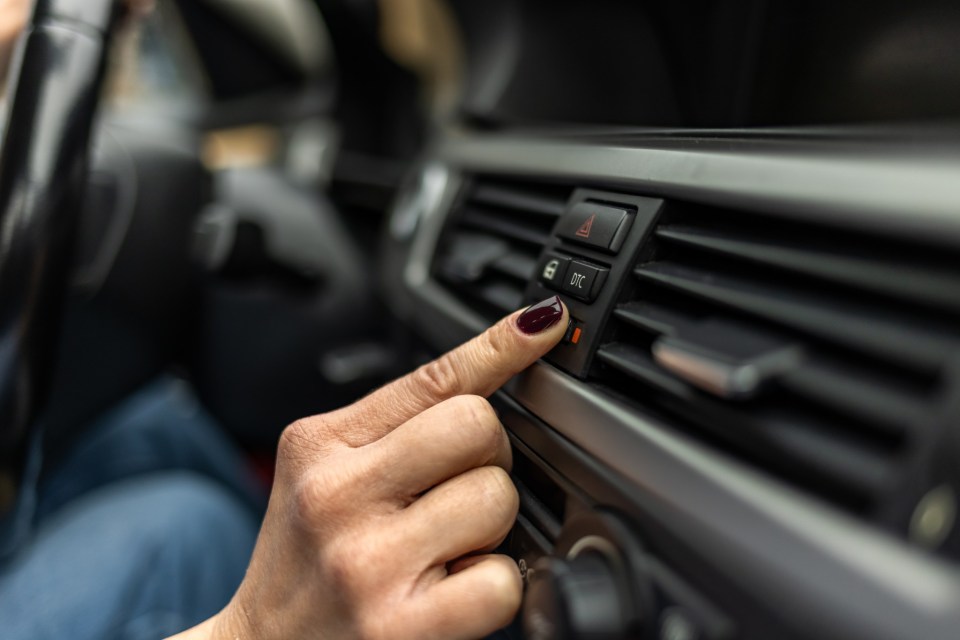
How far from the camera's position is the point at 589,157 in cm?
→ 57

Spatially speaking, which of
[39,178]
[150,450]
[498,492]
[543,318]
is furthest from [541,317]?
[150,450]

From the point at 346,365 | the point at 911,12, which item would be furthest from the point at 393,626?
the point at 346,365

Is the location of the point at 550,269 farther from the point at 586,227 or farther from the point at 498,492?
the point at 498,492

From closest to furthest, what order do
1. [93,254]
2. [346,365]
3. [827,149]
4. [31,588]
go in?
1. [827,149]
2. [31,588]
3. [93,254]
4. [346,365]

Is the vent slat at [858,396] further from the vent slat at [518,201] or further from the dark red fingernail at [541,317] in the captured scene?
the vent slat at [518,201]

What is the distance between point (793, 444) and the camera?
337 millimetres

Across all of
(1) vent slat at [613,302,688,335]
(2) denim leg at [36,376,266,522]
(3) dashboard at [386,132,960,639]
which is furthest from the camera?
(2) denim leg at [36,376,266,522]

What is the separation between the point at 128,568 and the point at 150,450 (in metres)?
0.43

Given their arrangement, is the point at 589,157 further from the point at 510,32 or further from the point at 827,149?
the point at 510,32

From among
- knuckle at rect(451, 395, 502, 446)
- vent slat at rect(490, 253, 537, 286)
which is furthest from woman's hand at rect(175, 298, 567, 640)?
vent slat at rect(490, 253, 537, 286)

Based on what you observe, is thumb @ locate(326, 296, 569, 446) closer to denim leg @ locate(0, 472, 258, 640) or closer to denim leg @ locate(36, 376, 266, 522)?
denim leg @ locate(0, 472, 258, 640)

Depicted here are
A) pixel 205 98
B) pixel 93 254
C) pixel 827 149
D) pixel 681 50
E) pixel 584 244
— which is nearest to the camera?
pixel 827 149

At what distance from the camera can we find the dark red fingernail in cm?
49

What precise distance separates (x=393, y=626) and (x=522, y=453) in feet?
0.50
